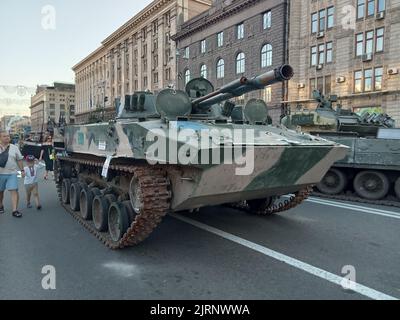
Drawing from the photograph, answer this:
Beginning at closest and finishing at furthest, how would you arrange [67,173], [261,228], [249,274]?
1. [249,274]
2. [261,228]
3. [67,173]

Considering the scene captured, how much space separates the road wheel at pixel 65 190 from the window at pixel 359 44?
2518 centimetres

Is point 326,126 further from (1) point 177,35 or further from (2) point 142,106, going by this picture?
(1) point 177,35

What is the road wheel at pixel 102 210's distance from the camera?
20.4 ft

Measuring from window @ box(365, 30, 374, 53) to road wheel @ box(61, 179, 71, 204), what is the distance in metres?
25.1

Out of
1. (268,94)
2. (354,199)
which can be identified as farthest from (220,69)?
(354,199)

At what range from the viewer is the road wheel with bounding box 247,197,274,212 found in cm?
737

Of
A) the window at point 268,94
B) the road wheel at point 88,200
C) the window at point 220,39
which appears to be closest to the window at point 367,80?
the window at point 268,94

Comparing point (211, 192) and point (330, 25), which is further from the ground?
point (330, 25)

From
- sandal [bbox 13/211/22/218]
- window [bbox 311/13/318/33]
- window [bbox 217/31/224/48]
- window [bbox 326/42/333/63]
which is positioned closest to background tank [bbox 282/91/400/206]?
sandal [bbox 13/211/22/218]

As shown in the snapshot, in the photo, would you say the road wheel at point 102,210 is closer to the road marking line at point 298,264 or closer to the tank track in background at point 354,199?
the road marking line at point 298,264

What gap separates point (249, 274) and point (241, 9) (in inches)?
1468

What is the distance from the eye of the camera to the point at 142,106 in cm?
671

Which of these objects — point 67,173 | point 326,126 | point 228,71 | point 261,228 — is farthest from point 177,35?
point 261,228
